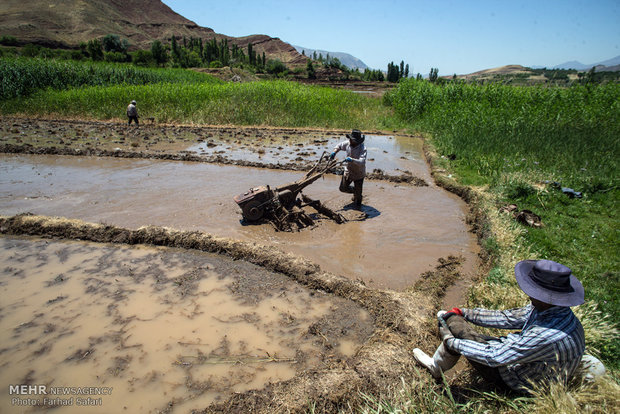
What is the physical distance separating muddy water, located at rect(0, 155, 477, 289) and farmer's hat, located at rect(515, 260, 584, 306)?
2424 millimetres

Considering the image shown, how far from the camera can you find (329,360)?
10.8 feet

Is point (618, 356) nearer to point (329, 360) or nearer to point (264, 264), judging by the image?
point (329, 360)

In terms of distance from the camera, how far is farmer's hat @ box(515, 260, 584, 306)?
7.50 ft

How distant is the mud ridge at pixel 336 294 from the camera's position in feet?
9.13

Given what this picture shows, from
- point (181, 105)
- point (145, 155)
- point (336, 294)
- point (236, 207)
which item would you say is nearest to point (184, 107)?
point (181, 105)

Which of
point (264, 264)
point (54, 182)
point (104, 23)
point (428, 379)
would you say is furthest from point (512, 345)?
point (104, 23)

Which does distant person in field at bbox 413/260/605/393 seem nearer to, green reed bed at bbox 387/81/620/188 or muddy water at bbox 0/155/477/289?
muddy water at bbox 0/155/477/289

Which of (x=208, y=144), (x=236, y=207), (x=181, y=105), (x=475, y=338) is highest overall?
(x=181, y=105)

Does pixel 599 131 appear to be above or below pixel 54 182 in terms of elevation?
above

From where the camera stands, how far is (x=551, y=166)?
29.0 feet

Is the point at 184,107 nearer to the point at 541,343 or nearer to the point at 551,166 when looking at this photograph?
the point at 551,166

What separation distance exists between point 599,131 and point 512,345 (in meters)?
11.3

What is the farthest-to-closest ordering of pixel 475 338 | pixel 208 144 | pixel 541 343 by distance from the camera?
pixel 208 144, pixel 475 338, pixel 541 343

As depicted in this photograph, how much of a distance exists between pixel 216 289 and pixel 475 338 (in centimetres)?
307
